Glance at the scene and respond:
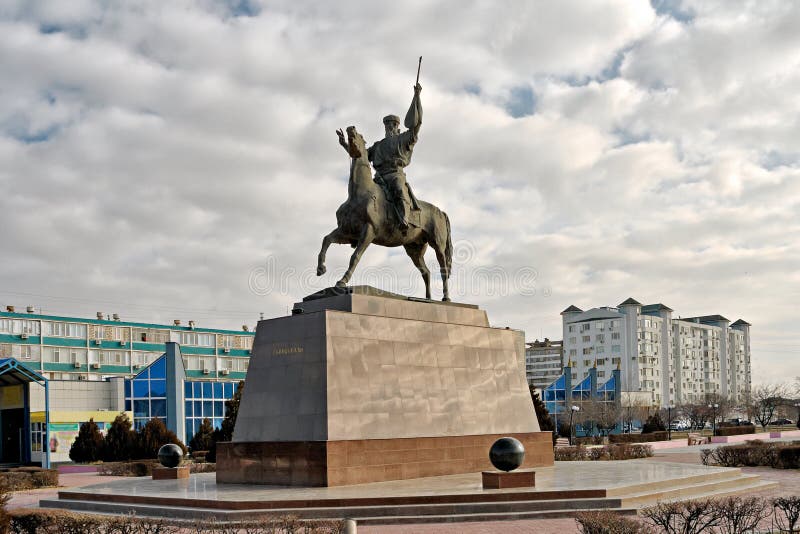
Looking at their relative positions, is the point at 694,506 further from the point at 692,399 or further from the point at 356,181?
the point at 692,399

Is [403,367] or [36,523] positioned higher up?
[403,367]

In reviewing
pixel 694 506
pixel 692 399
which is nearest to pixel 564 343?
pixel 692 399

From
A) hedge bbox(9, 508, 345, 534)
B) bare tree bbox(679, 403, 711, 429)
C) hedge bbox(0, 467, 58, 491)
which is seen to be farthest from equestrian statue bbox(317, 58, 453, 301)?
bare tree bbox(679, 403, 711, 429)

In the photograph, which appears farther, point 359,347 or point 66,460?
point 66,460

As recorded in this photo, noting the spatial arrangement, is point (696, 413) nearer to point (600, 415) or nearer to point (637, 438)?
point (600, 415)

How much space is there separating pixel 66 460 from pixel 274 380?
113 ft

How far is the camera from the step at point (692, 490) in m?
14.5

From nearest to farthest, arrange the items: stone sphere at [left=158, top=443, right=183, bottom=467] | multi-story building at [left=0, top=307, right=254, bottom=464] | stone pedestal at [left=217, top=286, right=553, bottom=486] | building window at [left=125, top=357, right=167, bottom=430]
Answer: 1. stone pedestal at [left=217, top=286, right=553, bottom=486]
2. stone sphere at [left=158, top=443, right=183, bottom=467]
3. multi-story building at [left=0, top=307, right=254, bottom=464]
4. building window at [left=125, top=357, right=167, bottom=430]

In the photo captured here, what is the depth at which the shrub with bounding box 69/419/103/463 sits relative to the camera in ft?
133

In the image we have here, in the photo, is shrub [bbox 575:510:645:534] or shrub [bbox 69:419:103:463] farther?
shrub [bbox 69:419:103:463]

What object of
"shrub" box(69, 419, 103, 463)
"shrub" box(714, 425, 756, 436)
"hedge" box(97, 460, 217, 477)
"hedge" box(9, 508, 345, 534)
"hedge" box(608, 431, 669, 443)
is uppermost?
"hedge" box(9, 508, 345, 534)

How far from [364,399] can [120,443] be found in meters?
25.6

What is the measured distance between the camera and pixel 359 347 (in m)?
18.2

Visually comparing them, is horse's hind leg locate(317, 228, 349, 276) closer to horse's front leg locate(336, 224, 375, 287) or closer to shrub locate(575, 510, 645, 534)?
horse's front leg locate(336, 224, 375, 287)
